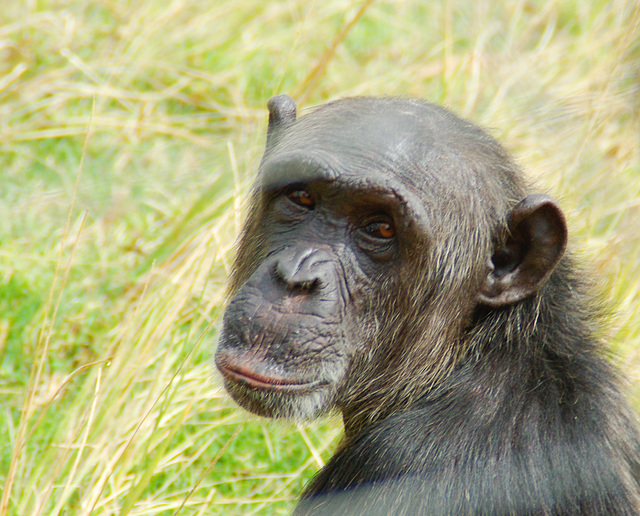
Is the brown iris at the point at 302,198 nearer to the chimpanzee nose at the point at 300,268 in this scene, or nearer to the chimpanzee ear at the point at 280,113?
the chimpanzee nose at the point at 300,268

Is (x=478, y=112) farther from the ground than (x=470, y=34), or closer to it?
closer to it

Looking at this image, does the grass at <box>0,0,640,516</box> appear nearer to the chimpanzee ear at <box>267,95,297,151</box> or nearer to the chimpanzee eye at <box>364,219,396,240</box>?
the chimpanzee ear at <box>267,95,297,151</box>

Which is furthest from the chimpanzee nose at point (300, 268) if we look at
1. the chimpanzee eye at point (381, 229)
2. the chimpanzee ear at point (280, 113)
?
the chimpanzee ear at point (280, 113)

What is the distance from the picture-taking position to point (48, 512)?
4.37 meters

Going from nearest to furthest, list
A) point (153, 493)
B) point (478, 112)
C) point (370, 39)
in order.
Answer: point (153, 493) → point (478, 112) → point (370, 39)

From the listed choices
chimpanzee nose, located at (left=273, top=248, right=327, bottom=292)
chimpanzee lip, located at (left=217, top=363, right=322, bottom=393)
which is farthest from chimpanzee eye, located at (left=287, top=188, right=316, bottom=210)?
chimpanzee lip, located at (left=217, top=363, right=322, bottom=393)

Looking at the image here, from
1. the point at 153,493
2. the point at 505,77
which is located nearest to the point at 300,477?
the point at 153,493

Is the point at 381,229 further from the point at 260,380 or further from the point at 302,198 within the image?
the point at 260,380

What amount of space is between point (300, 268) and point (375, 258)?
40 cm

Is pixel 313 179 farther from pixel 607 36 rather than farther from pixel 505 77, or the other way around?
pixel 607 36

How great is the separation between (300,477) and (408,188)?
2470 mm

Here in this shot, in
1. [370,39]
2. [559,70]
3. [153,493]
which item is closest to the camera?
[153,493]

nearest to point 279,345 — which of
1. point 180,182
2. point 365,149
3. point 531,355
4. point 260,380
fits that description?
point 260,380

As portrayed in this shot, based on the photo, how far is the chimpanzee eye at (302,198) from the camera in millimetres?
3980
